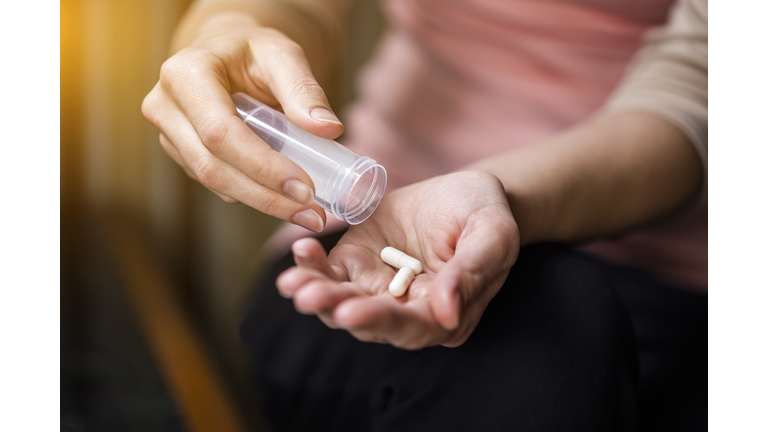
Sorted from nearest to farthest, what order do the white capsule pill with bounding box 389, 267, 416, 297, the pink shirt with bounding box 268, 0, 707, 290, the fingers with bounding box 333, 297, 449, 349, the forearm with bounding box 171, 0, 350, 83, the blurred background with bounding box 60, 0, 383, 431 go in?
the fingers with bounding box 333, 297, 449, 349 → the white capsule pill with bounding box 389, 267, 416, 297 → the forearm with bounding box 171, 0, 350, 83 → the pink shirt with bounding box 268, 0, 707, 290 → the blurred background with bounding box 60, 0, 383, 431

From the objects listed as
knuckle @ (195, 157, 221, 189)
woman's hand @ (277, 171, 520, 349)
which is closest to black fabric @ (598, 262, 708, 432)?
woman's hand @ (277, 171, 520, 349)

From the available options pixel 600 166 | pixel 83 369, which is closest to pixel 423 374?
pixel 600 166

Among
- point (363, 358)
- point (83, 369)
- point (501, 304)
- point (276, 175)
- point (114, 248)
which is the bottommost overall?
point (83, 369)

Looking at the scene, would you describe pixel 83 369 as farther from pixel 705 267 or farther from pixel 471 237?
pixel 705 267

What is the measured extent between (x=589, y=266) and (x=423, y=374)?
22 centimetres

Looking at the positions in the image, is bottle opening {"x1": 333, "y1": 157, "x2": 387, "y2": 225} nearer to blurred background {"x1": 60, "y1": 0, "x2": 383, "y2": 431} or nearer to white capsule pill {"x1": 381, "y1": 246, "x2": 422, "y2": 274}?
white capsule pill {"x1": 381, "y1": 246, "x2": 422, "y2": 274}

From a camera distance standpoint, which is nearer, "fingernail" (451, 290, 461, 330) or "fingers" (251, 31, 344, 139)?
"fingernail" (451, 290, 461, 330)

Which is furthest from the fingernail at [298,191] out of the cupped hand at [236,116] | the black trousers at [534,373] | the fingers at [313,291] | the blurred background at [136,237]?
the blurred background at [136,237]

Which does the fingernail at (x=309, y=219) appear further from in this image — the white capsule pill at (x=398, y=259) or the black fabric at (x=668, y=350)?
the black fabric at (x=668, y=350)

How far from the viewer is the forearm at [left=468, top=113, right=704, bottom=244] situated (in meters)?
0.69

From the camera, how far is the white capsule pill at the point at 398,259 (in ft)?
1.81

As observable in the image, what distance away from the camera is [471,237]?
19.2 inches

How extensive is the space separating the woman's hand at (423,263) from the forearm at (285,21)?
335 mm

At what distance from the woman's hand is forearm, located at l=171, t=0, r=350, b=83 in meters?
0.34
